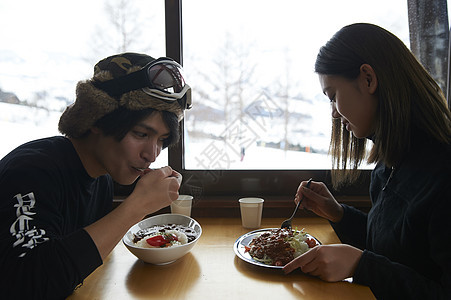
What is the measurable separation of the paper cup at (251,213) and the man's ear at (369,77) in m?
0.77

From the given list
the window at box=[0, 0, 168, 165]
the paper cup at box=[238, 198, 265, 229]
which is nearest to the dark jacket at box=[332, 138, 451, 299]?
the paper cup at box=[238, 198, 265, 229]

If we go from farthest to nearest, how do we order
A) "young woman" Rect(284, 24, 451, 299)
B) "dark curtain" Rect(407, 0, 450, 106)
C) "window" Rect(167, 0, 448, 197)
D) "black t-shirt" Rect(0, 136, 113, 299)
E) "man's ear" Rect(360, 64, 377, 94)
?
"window" Rect(167, 0, 448, 197) → "dark curtain" Rect(407, 0, 450, 106) → "man's ear" Rect(360, 64, 377, 94) → "young woman" Rect(284, 24, 451, 299) → "black t-shirt" Rect(0, 136, 113, 299)

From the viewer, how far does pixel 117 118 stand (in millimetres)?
1180

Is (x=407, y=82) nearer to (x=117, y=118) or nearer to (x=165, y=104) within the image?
(x=165, y=104)

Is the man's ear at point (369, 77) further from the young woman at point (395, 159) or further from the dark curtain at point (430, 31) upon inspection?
the dark curtain at point (430, 31)

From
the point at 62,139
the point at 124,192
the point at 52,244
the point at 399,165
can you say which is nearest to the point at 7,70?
the point at 124,192

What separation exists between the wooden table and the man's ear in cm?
64

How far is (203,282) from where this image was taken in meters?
1.16

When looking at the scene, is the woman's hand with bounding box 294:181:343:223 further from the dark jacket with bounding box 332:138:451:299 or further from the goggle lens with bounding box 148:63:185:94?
the goggle lens with bounding box 148:63:185:94

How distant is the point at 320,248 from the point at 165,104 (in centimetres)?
72

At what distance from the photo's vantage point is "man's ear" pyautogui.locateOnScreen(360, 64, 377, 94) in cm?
113

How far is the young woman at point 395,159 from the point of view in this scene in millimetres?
1007

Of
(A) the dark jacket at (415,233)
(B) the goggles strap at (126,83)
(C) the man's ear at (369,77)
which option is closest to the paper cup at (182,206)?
(B) the goggles strap at (126,83)

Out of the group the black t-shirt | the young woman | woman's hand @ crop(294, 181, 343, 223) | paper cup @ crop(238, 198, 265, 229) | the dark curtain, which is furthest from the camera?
the dark curtain
